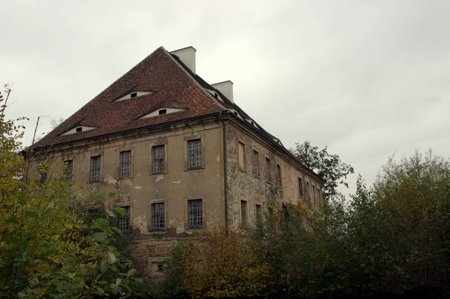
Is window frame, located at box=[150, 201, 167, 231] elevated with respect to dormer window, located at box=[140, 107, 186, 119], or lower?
lower

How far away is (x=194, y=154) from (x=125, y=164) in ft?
14.4

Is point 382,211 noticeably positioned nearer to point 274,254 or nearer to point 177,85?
point 274,254

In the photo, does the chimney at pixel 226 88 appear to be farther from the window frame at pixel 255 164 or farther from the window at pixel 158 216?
the window at pixel 158 216

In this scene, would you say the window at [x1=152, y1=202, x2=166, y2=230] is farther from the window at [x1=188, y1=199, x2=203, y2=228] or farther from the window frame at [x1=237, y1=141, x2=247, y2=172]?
the window frame at [x1=237, y1=141, x2=247, y2=172]

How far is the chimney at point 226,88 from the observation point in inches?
1277

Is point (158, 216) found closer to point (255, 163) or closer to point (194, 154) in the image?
point (194, 154)

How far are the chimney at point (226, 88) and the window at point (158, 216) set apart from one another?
1171cm

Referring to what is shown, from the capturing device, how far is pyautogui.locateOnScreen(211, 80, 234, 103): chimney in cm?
3244

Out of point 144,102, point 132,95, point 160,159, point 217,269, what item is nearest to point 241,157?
point 160,159

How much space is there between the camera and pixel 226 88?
108 ft

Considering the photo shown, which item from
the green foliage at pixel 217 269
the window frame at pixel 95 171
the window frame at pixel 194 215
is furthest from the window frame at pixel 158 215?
the window frame at pixel 95 171

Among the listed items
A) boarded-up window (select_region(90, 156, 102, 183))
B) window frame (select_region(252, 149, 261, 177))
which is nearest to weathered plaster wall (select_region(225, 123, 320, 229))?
window frame (select_region(252, 149, 261, 177))

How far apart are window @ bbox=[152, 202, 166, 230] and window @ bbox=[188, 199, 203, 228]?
4.90ft

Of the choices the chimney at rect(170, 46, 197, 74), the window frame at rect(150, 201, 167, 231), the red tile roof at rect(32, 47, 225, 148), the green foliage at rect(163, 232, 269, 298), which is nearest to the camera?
the green foliage at rect(163, 232, 269, 298)
